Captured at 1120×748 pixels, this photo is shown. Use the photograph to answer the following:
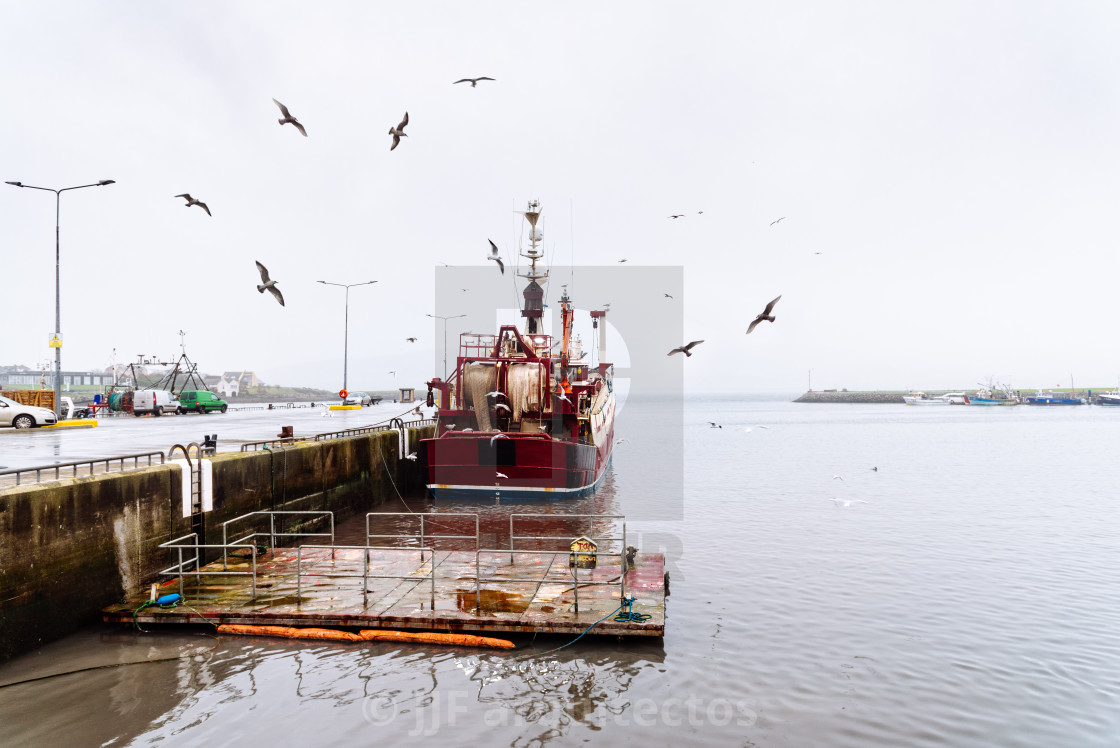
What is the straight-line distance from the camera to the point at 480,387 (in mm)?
30391

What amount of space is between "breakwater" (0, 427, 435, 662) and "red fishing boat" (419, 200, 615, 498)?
34.8 feet

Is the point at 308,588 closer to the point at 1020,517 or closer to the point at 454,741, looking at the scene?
the point at 454,741

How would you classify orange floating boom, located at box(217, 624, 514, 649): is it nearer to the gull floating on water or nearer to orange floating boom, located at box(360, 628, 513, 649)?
orange floating boom, located at box(360, 628, 513, 649)

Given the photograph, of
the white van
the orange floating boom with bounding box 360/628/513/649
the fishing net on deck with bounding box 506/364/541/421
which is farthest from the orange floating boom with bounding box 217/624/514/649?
the white van

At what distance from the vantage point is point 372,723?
9.23 m

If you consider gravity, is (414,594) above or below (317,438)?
below

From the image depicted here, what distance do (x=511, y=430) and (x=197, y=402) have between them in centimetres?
4473

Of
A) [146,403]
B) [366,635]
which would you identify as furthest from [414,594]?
[146,403]

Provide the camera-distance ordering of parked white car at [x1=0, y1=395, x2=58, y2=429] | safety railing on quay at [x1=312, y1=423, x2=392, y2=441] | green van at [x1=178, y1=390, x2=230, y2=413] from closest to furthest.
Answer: safety railing on quay at [x1=312, y1=423, x2=392, y2=441] < parked white car at [x1=0, y1=395, x2=58, y2=429] < green van at [x1=178, y1=390, x2=230, y2=413]

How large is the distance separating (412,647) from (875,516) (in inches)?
863

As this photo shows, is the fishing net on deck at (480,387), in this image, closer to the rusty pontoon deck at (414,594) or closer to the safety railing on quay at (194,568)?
the rusty pontoon deck at (414,594)

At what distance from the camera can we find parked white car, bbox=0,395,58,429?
32.8 meters

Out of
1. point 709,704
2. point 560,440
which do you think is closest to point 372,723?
point 709,704

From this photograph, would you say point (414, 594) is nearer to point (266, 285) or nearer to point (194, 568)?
point (194, 568)
